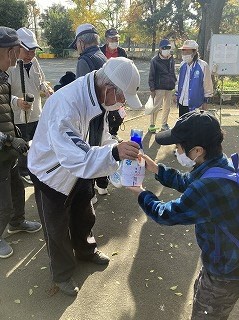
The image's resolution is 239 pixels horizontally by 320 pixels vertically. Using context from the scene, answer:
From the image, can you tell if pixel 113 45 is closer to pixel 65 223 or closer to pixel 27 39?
pixel 27 39

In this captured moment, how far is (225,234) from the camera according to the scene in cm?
175

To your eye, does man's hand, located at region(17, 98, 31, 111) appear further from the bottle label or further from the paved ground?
the bottle label

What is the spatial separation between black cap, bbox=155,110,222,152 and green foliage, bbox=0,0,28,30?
26.6 m

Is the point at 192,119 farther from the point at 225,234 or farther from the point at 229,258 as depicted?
the point at 229,258

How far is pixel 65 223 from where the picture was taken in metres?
2.57

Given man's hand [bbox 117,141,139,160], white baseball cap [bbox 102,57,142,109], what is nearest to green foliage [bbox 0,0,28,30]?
white baseball cap [bbox 102,57,142,109]

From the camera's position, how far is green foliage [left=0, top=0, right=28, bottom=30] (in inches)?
981

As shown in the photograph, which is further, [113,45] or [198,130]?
[113,45]

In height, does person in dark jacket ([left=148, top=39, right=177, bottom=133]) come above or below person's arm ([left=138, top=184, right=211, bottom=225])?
above

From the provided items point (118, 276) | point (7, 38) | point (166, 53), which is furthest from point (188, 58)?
point (118, 276)

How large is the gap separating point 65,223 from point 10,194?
2.68 ft

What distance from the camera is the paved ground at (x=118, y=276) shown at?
2592mm

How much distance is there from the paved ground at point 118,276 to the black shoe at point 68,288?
0.16 feet

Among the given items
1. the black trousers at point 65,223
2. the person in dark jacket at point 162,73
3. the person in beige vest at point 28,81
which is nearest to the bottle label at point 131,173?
the black trousers at point 65,223
